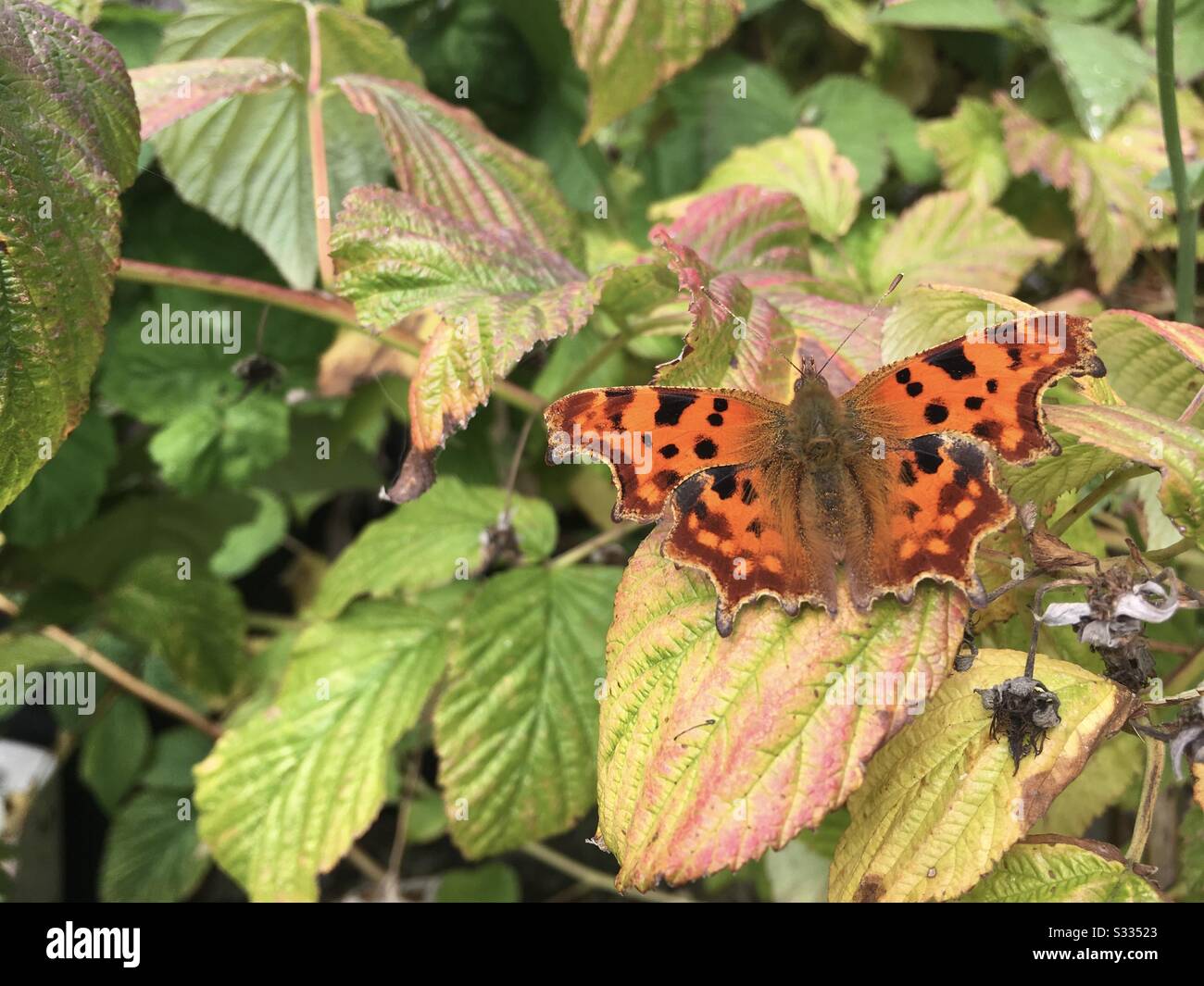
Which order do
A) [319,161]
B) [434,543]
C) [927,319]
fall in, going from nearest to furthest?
[927,319] < [319,161] < [434,543]

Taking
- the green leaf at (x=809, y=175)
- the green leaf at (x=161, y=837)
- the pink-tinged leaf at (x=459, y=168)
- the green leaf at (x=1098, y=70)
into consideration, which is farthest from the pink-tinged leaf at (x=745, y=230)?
the green leaf at (x=161, y=837)

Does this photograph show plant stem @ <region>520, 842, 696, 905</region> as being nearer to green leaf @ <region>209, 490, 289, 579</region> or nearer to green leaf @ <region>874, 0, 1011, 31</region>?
green leaf @ <region>209, 490, 289, 579</region>

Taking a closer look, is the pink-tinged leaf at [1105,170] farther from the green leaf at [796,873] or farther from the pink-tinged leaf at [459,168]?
the green leaf at [796,873]

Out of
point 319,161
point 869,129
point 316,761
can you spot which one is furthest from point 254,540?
point 869,129

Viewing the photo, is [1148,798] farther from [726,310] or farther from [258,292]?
[258,292]

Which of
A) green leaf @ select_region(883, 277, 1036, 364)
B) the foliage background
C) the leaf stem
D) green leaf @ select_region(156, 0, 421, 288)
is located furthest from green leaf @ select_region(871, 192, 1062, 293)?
the leaf stem

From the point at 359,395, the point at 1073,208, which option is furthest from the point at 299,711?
the point at 1073,208
